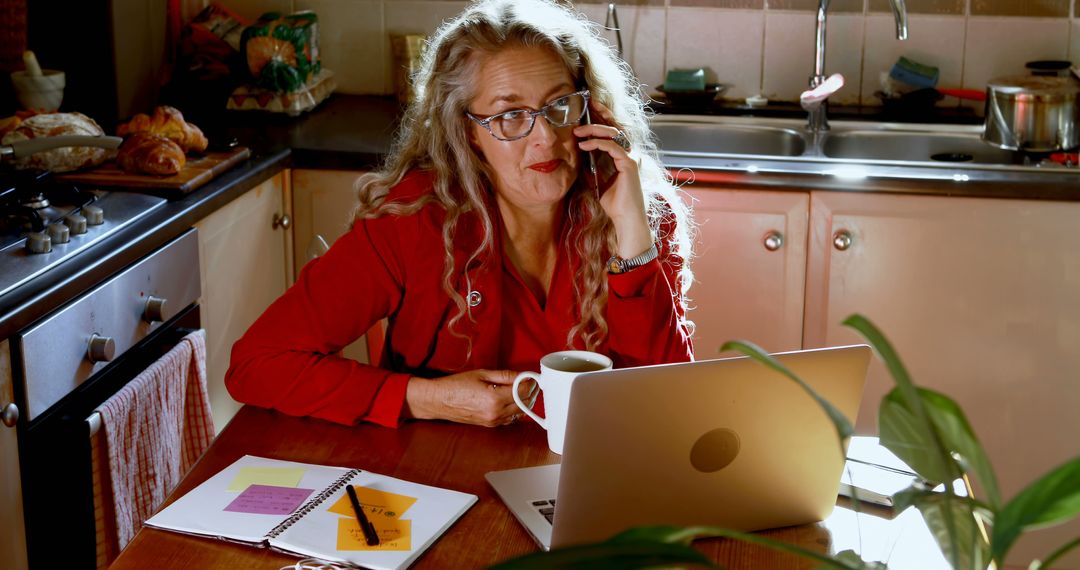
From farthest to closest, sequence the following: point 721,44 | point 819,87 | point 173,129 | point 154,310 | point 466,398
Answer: point 721,44 → point 819,87 → point 173,129 → point 154,310 → point 466,398

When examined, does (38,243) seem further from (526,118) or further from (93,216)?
(526,118)

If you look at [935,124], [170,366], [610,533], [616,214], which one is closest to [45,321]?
[170,366]

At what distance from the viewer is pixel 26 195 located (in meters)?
2.08

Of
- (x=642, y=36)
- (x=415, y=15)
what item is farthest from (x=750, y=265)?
(x=415, y=15)

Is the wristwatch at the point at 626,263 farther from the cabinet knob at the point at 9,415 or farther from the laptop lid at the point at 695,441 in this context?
the cabinet knob at the point at 9,415

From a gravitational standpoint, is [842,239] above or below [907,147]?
below

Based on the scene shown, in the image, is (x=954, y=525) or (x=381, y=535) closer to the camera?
(x=954, y=525)

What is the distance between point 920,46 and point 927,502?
8.25 ft

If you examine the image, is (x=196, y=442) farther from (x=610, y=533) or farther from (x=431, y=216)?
(x=610, y=533)

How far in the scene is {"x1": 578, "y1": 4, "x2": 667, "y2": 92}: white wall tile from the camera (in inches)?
122

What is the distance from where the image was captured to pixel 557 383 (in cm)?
128

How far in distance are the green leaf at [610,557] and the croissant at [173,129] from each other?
6.88 feet

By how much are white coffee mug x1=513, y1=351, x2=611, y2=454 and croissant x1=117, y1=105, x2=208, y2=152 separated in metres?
1.39

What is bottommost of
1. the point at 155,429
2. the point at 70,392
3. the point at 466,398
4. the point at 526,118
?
the point at 155,429
